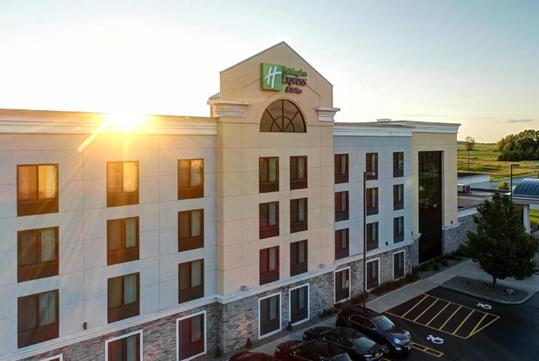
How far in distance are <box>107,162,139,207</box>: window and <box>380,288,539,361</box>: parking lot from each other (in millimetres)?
14657

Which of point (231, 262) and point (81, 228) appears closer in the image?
point (81, 228)

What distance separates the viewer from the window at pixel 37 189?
15680 mm

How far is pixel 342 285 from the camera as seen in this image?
28.1 meters

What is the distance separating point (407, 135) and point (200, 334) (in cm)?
2125

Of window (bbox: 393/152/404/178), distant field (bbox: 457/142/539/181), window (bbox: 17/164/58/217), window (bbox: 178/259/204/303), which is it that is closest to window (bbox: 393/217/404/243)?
window (bbox: 393/152/404/178)

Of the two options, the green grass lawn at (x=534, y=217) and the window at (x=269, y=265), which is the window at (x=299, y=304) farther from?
the green grass lawn at (x=534, y=217)

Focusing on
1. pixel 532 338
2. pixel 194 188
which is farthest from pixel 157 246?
pixel 532 338

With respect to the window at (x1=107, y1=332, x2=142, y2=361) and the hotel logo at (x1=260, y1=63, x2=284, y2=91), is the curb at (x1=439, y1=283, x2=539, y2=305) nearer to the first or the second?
the hotel logo at (x1=260, y1=63, x2=284, y2=91)

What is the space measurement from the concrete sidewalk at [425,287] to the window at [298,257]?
10.8 feet

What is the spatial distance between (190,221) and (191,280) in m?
2.88

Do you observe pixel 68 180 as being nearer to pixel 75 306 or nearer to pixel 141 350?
pixel 75 306

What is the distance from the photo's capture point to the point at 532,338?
22.8m

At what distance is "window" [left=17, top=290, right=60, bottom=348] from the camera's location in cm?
1584

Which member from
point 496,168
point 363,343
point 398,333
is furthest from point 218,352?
point 496,168
